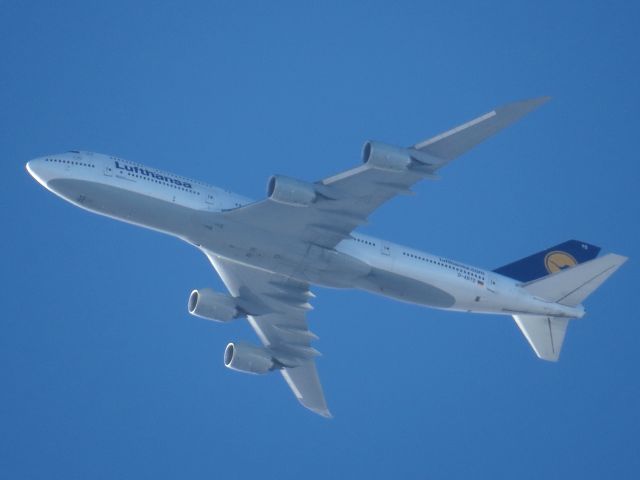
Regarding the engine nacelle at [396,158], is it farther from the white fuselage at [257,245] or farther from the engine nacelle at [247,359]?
the engine nacelle at [247,359]

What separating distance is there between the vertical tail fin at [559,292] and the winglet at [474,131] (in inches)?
528

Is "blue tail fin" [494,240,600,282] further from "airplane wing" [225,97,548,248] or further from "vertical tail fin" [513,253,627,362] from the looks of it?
"airplane wing" [225,97,548,248]

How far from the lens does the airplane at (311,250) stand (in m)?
47.5

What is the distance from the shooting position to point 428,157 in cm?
4578

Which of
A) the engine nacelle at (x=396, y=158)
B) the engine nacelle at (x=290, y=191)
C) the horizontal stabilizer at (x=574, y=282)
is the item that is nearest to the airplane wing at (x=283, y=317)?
the engine nacelle at (x=290, y=191)

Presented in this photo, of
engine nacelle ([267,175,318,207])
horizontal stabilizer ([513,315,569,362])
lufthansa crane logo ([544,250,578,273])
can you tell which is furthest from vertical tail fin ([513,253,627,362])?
engine nacelle ([267,175,318,207])

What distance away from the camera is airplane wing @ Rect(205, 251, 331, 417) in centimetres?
5672

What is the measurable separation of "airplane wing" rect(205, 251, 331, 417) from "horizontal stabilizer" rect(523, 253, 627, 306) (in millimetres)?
13326

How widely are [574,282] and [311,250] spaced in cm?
1554

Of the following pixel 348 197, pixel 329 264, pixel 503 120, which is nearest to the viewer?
pixel 503 120

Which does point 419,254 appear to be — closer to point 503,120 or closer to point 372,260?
point 372,260

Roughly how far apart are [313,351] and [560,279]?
51.3 ft

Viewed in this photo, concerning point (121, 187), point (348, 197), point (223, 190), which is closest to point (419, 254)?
point (348, 197)

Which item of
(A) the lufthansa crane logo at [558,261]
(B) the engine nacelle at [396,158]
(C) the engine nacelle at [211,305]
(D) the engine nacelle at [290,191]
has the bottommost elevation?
(C) the engine nacelle at [211,305]
